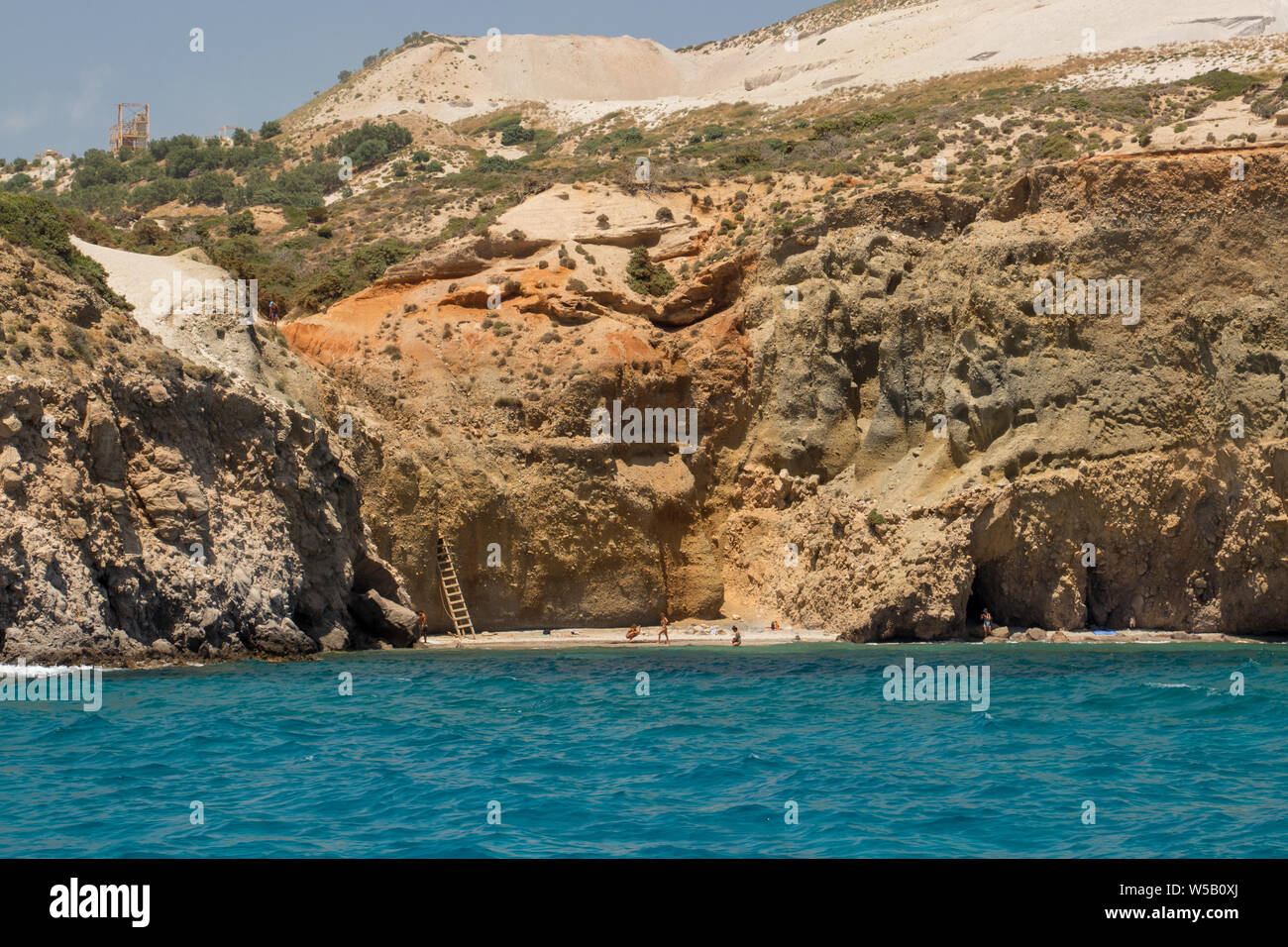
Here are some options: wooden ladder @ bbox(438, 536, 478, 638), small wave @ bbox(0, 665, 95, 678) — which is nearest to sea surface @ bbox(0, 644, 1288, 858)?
small wave @ bbox(0, 665, 95, 678)

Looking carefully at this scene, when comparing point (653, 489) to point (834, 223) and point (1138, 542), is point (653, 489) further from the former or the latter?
point (1138, 542)

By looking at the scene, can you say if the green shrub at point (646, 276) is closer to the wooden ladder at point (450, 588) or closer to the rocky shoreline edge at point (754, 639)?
the wooden ladder at point (450, 588)

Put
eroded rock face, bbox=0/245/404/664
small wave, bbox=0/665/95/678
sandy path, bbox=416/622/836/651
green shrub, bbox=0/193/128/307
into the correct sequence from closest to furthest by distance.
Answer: small wave, bbox=0/665/95/678
eroded rock face, bbox=0/245/404/664
green shrub, bbox=0/193/128/307
sandy path, bbox=416/622/836/651

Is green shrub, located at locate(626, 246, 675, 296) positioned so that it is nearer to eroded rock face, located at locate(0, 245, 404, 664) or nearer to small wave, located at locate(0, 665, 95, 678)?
eroded rock face, located at locate(0, 245, 404, 664)

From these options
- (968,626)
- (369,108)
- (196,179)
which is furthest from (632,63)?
(968,626)

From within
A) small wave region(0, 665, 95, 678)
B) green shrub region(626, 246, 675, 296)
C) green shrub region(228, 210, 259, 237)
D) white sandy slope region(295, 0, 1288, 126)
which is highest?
white sandy slope region(295, 0, 1288, 126)

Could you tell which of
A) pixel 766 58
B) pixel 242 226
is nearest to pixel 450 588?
pixel 242 226

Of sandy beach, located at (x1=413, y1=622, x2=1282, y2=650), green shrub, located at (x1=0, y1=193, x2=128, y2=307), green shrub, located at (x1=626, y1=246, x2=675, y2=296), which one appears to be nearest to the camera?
green shrub, located at (x1=0, y1=193, x2=128, y2=307)
